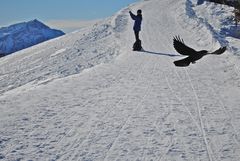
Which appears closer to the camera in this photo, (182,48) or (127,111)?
(182,48)

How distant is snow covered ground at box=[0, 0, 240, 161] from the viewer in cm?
812

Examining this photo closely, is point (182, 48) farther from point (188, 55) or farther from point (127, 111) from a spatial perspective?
point (127, 111)

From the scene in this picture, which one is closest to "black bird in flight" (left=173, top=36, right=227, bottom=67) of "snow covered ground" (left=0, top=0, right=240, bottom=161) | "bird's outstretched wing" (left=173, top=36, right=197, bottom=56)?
"bird's outstretched wing" (left=173, top=36, right=197, bottom=56)

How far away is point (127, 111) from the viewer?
420 inches

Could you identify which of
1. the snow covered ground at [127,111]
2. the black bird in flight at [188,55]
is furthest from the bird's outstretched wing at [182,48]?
the snow covered ground at [127,111]

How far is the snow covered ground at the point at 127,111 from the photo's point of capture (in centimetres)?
812

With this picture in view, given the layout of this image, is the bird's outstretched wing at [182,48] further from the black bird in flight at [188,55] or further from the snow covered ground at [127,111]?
the snow covered ground at [127,111]

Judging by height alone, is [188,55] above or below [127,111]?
above

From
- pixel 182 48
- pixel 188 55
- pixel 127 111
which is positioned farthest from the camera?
pixel 127 111

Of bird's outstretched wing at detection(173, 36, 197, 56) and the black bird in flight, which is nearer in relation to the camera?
the black bird in flight

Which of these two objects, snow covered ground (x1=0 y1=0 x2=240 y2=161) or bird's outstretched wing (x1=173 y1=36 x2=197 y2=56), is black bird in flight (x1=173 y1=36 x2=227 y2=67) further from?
snow covered ground (x1=0 y1=0 x2=240 y2=161)

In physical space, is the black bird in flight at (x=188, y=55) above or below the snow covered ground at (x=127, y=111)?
above

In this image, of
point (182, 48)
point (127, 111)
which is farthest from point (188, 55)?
point (127, 111)

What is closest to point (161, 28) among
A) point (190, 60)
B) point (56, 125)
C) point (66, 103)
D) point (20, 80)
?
point (20, 80)
